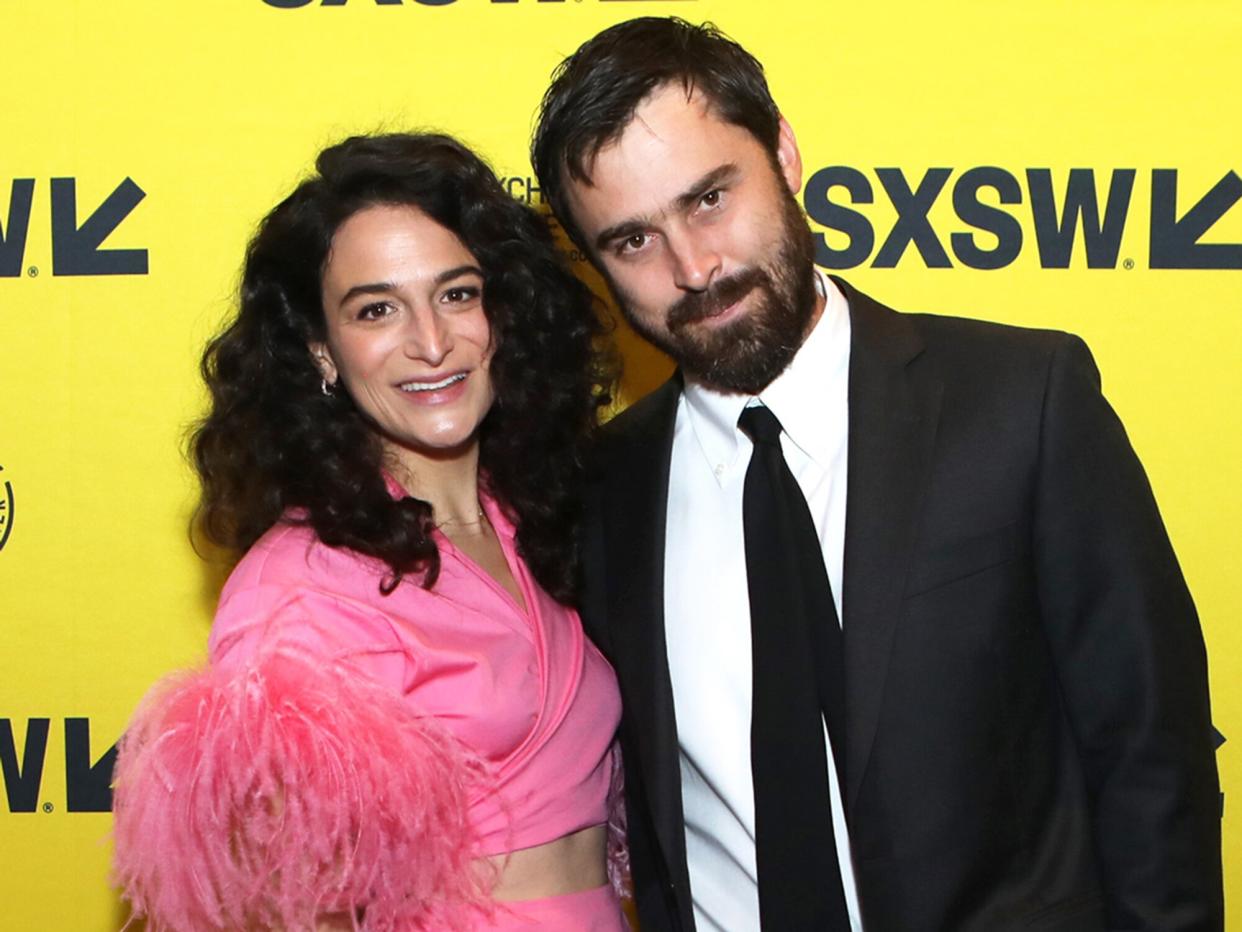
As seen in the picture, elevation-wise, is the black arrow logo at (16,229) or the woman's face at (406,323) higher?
the black arrow logo at (16,229)

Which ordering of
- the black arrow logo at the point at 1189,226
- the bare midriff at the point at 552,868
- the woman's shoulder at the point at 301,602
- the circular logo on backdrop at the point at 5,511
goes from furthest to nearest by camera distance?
1. the circular logo on backdrop at the point at 5,511
2. the black arrow logo at the point at 1189,226
3. the bare midriff at the point at 552,868
4. the woman's shoulder at the point at 301,602

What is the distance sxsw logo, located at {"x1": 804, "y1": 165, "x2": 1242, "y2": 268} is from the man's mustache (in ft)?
2.29

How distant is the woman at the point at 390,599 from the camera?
5.43 ft

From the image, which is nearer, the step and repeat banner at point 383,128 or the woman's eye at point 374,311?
the woman's eye at point 374,311

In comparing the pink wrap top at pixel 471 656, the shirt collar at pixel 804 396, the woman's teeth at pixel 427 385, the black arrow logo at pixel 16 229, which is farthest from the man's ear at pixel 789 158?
the black arrow logo at pixel 16 229

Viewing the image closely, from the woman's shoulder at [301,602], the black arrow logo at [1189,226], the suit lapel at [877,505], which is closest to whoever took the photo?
the suit lapel at [877,505]

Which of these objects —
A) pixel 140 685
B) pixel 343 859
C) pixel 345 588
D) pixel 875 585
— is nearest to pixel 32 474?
pixel 140 685

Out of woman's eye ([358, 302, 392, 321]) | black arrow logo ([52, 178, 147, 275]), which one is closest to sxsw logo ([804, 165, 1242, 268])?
woman's eye ([358, 302, 392, 321])

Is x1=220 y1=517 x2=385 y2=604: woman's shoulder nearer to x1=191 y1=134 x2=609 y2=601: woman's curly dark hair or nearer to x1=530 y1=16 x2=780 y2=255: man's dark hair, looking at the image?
x1=191 y1=134 x2=609 y2=601: woman's curly dark hair

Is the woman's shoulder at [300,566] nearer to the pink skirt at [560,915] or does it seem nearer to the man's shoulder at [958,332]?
the pink skirt at [560,915]

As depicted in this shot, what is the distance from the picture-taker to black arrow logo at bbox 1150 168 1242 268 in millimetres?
2365

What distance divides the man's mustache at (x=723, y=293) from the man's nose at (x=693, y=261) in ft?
0.04

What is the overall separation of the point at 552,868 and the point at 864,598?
581 millimetres

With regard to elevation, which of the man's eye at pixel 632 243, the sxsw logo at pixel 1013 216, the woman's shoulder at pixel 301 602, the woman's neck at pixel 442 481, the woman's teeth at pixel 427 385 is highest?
the sxsw logo at pixel 1013 216
